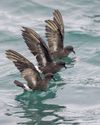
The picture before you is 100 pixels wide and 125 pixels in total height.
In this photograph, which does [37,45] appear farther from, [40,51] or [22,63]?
A: [22,63]

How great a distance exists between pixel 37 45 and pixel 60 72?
1366mm

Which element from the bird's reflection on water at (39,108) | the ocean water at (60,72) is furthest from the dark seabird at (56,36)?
the bird's reflection on water at (39,108)

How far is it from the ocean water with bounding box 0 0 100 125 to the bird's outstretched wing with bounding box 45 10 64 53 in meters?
0.47

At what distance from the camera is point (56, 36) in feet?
49.1

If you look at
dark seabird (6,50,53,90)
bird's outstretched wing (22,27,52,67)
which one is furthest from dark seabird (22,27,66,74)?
dark seabird (6,50,53,90)

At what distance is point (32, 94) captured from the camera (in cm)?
1228

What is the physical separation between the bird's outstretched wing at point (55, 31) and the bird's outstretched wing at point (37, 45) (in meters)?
1.24

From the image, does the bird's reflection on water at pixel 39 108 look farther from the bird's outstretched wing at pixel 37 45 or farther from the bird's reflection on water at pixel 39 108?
the bird's outstretched wing at pixel 37 45

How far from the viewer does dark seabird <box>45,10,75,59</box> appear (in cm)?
1484

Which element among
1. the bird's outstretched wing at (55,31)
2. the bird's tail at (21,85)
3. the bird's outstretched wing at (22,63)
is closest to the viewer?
the bird's outstretched wing at (22,63)

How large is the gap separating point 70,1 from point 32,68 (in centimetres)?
826

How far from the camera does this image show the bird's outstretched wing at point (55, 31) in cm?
1482

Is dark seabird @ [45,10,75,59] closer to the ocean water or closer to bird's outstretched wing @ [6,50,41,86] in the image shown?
the ocean water

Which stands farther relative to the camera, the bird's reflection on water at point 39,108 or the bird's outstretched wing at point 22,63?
the bird's outstretched wing at point 22,63
